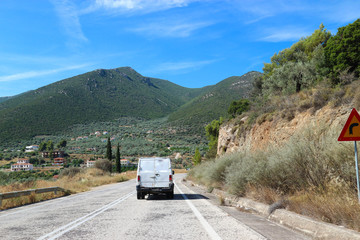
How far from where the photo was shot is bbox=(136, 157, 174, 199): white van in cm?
1512

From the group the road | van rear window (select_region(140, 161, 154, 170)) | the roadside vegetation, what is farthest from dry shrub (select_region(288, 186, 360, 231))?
van rear window (select_region(140, 161, 154, 170))

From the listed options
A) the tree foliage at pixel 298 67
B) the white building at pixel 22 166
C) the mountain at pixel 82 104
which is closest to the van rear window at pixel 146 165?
the tree foliage at pixel 298 67

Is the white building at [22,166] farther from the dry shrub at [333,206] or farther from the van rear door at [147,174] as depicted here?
the dry shrub at [333,206]

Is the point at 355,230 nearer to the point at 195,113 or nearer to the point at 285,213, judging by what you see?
the point at 285,213

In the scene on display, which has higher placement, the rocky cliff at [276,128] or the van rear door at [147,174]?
the rocky cliff at [276,128]

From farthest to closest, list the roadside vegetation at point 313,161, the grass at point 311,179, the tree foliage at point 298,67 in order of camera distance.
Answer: the tree foliage at point 298,67 < the roadside vegetation at point 313,161 < the grass at point 311,179

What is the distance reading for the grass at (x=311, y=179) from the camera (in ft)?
19.5

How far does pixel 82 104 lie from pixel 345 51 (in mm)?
125275

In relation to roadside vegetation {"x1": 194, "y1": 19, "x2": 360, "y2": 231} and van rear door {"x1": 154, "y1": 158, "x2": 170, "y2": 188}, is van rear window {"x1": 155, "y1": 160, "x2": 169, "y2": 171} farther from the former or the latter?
roadside vegetation {"x1": 194, "y1": 19, "x2": 360, "y2": 231}

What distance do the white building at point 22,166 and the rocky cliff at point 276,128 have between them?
164 ft

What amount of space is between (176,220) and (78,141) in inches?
4246

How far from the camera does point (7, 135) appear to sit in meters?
95.4

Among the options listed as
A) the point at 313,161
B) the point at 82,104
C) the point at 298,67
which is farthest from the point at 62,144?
the point at 313,161

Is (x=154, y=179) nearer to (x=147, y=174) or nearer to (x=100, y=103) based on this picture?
(x=147, y=174)
